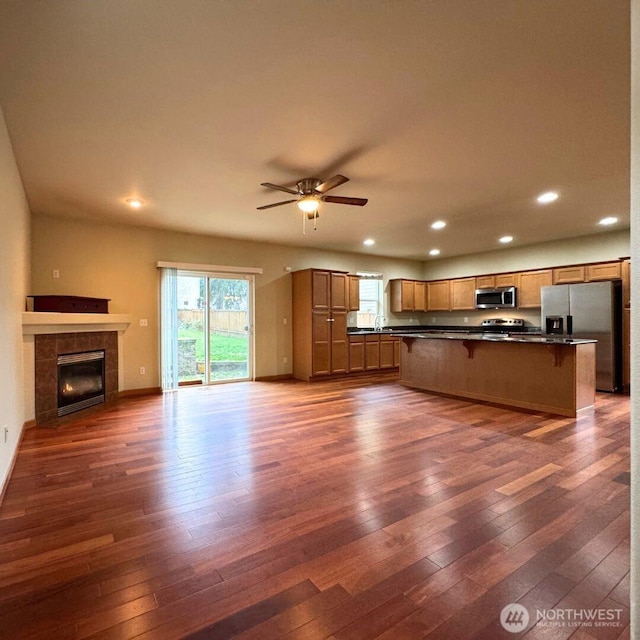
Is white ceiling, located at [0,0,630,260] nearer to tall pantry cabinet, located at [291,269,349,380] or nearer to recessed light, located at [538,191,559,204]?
recessed light, located at [538,191,559,204]

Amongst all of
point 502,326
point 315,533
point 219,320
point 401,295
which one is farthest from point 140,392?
point 502,326

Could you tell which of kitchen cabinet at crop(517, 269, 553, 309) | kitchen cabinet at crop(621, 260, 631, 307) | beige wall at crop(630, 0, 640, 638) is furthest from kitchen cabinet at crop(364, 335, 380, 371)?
beige wall at crop(630, 0, 640, 638)

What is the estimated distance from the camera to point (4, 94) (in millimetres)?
2367

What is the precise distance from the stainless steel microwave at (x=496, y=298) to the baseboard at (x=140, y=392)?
6526 mm

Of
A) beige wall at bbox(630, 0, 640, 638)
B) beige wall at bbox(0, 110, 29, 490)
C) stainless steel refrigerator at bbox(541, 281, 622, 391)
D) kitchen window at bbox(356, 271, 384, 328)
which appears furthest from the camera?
kitchen window at bbox(356, 271, 384, 328)

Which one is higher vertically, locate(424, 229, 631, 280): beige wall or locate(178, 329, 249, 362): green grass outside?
locate(424, 229, 631, 280): beige wall

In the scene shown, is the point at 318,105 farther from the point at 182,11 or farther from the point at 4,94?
the point at 4,94

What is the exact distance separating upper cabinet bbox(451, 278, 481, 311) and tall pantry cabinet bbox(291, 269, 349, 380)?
2773 millimetres

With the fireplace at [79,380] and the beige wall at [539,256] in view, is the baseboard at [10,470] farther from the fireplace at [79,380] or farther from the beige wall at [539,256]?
the beige wall at [539,256]

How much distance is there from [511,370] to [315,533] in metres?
3.94

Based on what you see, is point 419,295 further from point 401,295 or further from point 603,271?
point 603,271

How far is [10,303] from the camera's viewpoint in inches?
120

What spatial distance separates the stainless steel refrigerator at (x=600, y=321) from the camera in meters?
5.75

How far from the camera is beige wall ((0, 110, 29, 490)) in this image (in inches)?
104
